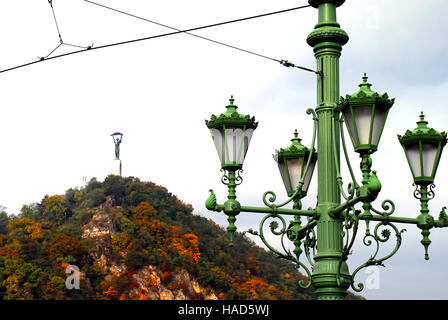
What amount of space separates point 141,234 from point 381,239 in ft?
296

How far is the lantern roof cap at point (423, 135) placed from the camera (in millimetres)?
6750

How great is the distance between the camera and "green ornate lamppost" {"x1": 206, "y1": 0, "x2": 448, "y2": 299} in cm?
593

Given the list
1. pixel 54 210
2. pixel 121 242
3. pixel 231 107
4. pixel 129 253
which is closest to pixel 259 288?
pixel 129 253

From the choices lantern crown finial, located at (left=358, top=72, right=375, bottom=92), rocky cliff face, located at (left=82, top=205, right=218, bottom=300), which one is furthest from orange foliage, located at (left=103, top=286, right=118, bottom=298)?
lantern crown finial, located at (left=358, top=72, right=375, bottom=92)

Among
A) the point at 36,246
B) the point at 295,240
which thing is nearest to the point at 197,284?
the point at 36,246

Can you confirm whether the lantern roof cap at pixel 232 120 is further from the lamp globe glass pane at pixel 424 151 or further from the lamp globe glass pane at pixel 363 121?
the lamp globe glass pane at pixel 424 151

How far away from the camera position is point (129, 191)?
104562 mm

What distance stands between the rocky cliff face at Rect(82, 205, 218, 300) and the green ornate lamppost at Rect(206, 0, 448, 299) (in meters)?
81.5

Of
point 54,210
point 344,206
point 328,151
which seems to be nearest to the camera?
point 344,206

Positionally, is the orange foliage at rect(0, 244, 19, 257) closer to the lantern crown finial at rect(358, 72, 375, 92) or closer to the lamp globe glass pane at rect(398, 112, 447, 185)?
the lamp globe glass pane at rect(398, 112, 447, 185)

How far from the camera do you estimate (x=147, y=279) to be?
296 feet

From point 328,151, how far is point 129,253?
3454 inches

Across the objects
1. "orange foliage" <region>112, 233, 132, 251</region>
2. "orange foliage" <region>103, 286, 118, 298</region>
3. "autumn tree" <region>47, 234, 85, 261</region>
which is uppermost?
"orange foliage" <region>112, 233, 132, 251</region>

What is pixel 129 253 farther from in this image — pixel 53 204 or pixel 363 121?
pixel 363 121
